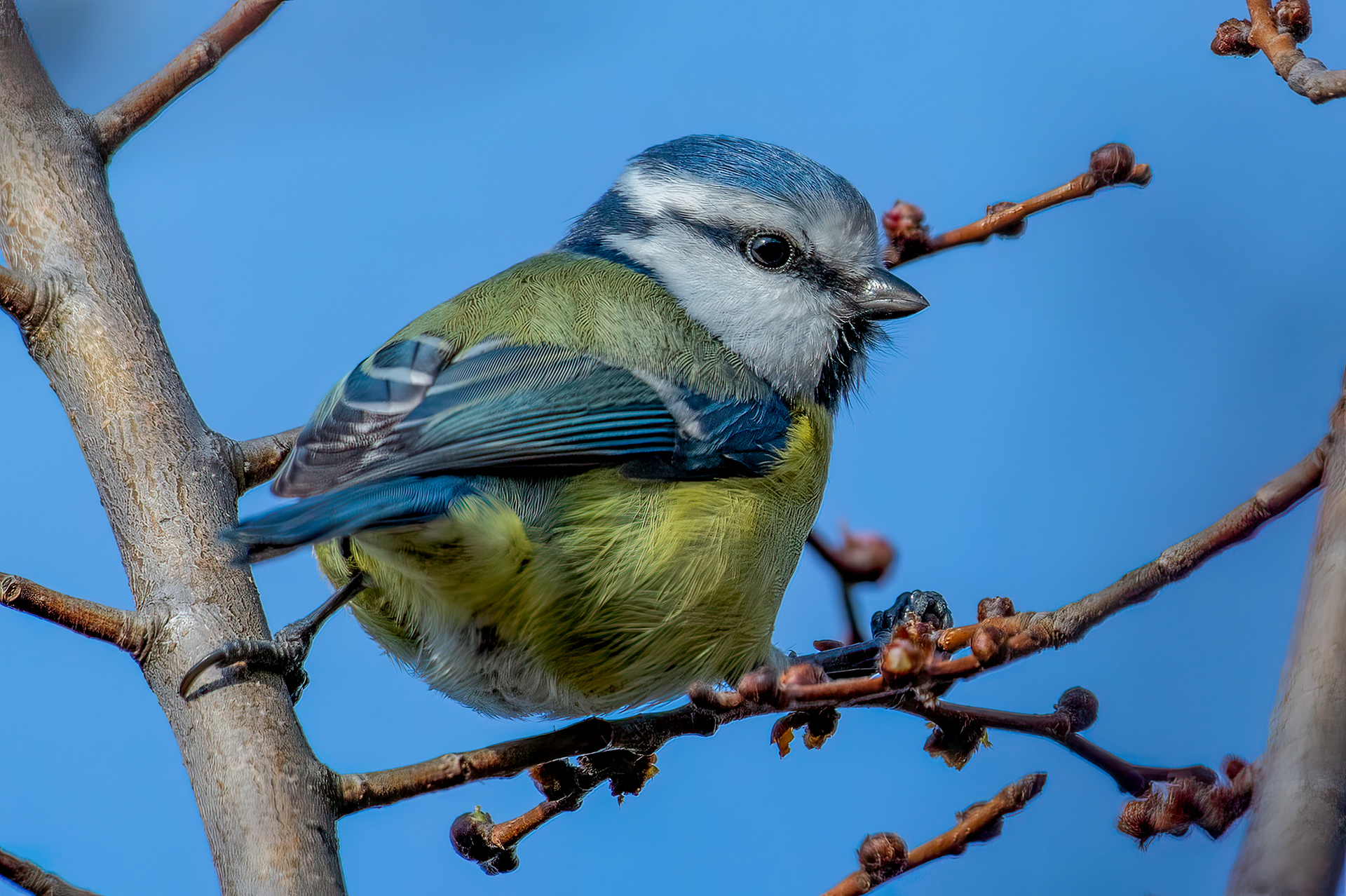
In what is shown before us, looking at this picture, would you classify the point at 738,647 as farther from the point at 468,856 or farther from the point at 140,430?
the point at 140,430

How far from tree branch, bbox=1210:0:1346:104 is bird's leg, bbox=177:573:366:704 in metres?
1.36

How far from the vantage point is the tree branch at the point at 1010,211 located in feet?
5.92

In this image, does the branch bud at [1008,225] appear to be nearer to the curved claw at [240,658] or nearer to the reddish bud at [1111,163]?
the reddish bud at [1111,163]

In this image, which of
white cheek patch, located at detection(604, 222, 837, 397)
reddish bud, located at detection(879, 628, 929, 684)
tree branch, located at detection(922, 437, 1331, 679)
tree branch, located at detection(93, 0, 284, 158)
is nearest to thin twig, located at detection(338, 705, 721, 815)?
reddish bud, located at detection(879, 628, 929, 684)

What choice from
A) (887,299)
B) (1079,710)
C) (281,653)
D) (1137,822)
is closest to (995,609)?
(1079,710)

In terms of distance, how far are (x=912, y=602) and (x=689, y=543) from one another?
0.54m

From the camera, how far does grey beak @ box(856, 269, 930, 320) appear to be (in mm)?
2393

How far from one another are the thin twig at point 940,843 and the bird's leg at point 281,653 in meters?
0.78

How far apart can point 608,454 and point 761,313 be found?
59cm

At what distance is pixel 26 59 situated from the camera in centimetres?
202

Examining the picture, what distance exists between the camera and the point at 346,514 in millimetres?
1560

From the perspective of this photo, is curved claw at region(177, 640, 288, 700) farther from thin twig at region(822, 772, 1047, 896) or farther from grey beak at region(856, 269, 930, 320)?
grey beak at region(856, 269, 930, 320)

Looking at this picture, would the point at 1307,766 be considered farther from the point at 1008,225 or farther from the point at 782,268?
the point at 782,268

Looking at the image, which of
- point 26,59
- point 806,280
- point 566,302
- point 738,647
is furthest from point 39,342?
point 806,280
